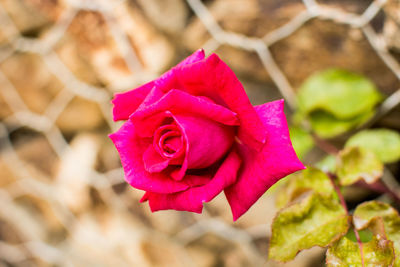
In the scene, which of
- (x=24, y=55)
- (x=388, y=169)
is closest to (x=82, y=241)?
(x=24, y=55)

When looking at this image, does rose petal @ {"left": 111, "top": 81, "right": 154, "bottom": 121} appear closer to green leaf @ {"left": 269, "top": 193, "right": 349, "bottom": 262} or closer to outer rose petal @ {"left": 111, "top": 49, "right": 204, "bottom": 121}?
outer rose petal @ {"left": 111, "top": 49, "right": 204, "bottom": 121}

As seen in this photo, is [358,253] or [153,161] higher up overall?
[153,161]

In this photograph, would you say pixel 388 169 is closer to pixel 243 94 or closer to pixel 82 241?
pixel 243 94

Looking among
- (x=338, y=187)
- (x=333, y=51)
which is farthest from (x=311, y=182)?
(x=333, y=51)

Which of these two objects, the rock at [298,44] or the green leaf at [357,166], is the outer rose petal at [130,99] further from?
the rock at [298,44]

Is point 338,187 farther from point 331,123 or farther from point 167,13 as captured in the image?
point 167,13

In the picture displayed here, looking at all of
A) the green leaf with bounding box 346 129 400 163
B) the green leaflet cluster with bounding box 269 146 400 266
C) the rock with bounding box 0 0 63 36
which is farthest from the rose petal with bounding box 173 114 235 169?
the rock with bounding box 0 0 63 36

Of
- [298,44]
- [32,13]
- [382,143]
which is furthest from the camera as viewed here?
[32,13]
